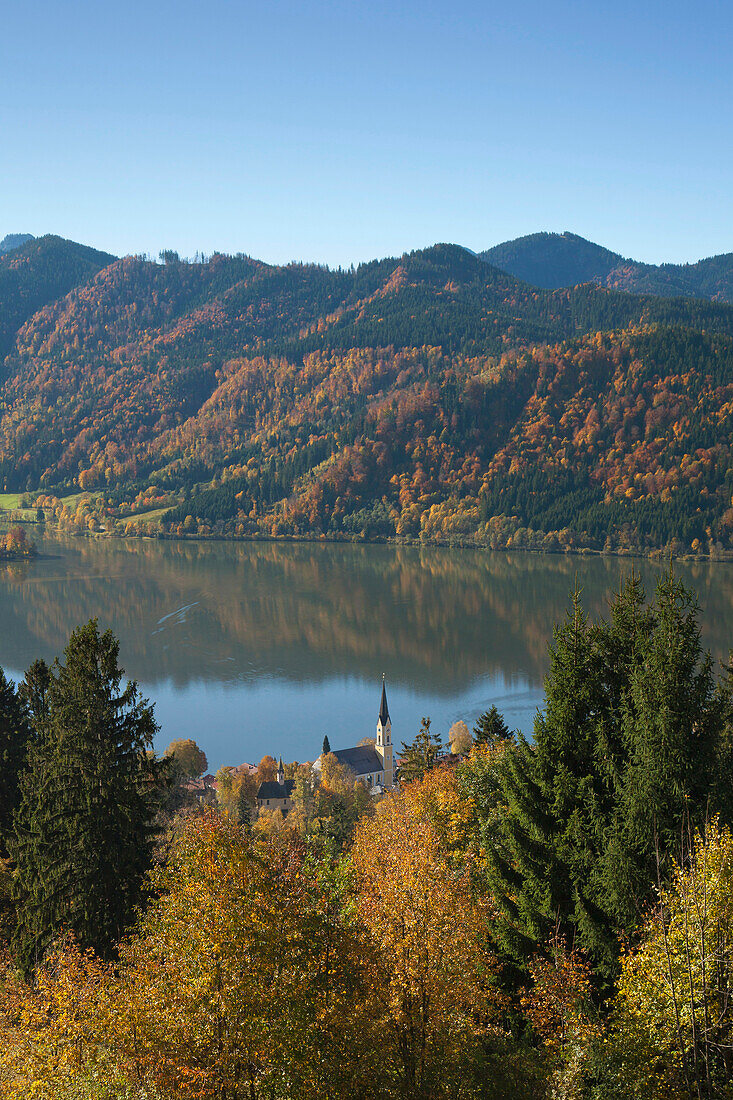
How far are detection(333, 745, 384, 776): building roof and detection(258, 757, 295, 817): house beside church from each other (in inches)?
150

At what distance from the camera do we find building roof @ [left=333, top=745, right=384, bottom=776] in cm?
4872

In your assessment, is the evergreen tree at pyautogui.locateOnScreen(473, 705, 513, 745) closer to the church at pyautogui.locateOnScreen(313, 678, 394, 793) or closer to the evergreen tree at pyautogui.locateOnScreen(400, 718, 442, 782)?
the evergreen tree at pyautogui.locateOnScreen(400, 718, 442, 782)

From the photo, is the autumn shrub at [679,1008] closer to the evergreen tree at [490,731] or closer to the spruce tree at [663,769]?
the spruce tree at [663,769]

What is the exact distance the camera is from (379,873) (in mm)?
13688

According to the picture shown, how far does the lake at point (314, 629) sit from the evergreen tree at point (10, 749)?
1076 inches

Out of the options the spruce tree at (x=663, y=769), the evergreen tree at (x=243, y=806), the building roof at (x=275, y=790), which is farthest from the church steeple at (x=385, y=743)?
the spruce tree at (x=663, y=769)

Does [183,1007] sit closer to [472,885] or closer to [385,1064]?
[385,1064]

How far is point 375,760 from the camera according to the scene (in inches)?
1976

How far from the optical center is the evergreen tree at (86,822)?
1725 centimetres

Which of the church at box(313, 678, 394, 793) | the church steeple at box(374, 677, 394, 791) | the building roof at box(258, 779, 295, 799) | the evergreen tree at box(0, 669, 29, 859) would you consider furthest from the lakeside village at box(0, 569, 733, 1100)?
the church steeple at box(374, 677, 394, 791)

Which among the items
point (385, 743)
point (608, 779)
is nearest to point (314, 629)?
point (385, 743)

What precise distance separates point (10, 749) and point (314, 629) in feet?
194

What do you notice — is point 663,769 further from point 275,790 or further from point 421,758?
point 275,790

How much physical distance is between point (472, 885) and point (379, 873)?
527cm
